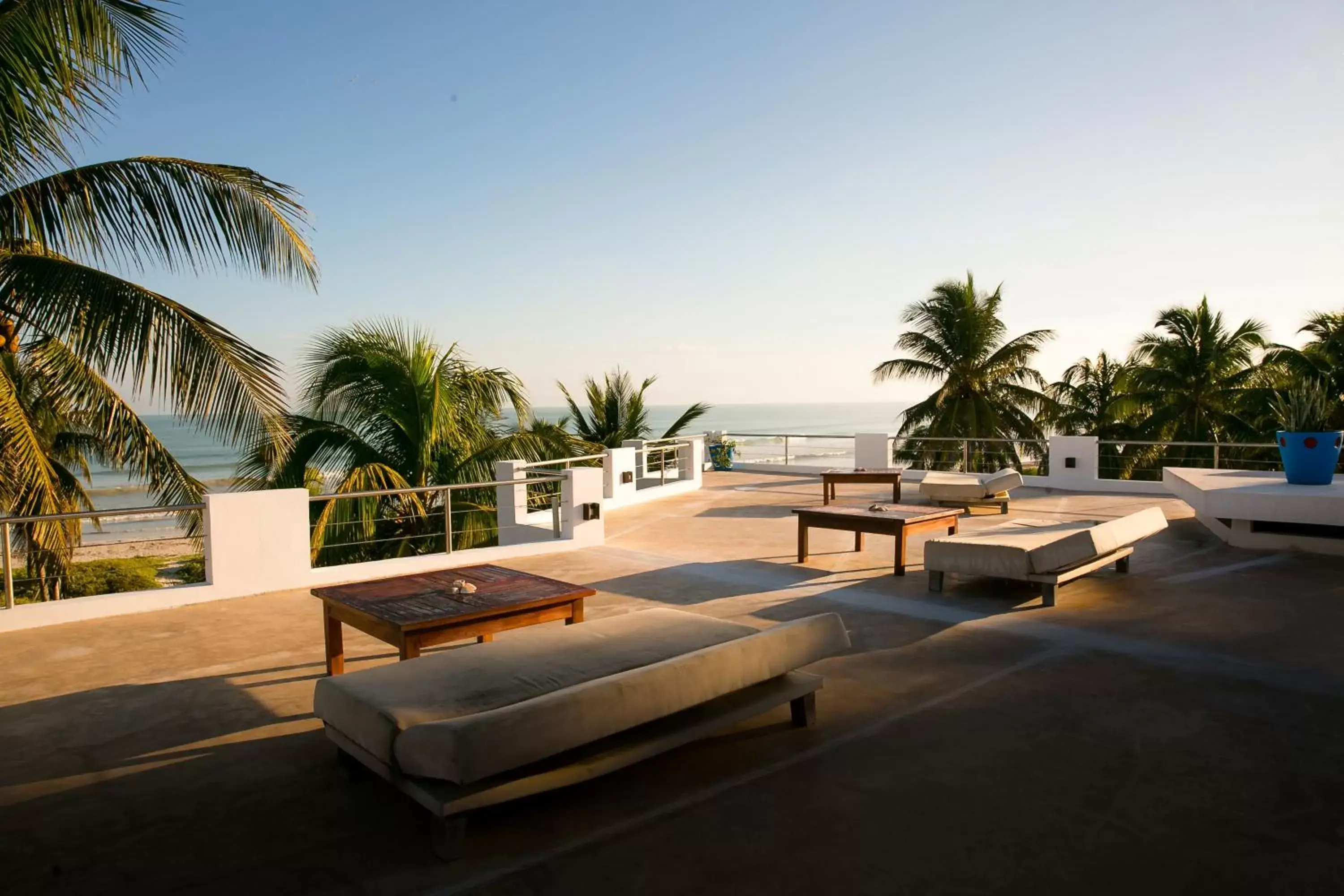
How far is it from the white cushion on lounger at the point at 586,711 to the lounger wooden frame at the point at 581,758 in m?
0.09

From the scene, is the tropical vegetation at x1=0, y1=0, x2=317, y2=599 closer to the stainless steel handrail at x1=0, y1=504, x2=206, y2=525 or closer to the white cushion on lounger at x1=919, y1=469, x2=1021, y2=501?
the stainless steel handrail at x1=0, y1=504, x2=206, y2=525

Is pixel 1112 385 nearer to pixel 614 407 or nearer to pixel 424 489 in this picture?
pixel 614 407

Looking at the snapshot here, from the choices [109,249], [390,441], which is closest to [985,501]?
[390,441]

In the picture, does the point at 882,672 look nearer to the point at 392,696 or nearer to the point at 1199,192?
the point at 392,696

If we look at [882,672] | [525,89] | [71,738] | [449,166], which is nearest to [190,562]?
[449,166]

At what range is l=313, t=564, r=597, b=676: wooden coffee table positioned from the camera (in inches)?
157

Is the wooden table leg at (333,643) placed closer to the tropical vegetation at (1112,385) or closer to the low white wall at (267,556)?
the low white wall at (267,556)

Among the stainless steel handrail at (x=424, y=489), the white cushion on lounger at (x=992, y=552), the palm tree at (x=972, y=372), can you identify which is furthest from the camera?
the palm tree at (x=972, y=372)

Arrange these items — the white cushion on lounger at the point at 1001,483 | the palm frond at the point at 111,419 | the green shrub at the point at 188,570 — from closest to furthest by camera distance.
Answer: the palm frond at the point at 111,419 < the white cushion on lounger at the point at 1001,483 < the green shrub at the point at 188,570

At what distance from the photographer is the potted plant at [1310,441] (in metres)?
8.23

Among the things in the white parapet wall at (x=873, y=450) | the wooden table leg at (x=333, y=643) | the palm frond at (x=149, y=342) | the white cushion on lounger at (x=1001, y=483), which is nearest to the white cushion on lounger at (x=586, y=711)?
the wooden table leg at (x=333, y=643)

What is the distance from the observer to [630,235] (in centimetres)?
2194

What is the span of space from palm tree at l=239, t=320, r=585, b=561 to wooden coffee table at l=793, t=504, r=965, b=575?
17.8ft

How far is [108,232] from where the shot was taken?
6.40m
